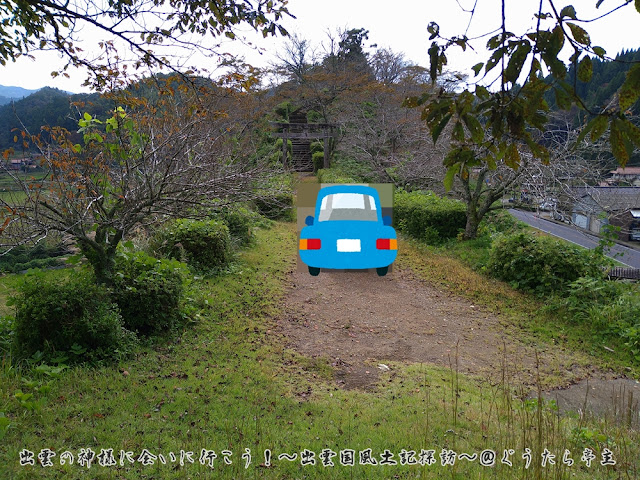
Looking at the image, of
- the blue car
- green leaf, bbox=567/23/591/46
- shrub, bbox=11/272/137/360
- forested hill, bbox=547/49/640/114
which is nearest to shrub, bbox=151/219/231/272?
the blue car

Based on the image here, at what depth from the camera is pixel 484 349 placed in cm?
527

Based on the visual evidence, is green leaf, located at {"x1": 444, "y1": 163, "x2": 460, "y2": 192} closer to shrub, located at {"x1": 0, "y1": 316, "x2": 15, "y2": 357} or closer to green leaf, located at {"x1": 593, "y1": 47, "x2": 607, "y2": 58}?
green leaf, located at {"x1": 593, "y1": 47, "x2": 607, "y2": 58}

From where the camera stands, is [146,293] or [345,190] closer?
[146,293]

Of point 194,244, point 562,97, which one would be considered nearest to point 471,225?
point 194,244

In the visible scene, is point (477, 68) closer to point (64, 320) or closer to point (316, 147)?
point (64, 320)

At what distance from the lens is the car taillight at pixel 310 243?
6480 millimetres

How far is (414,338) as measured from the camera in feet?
18.2

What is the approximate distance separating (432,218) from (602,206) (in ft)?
14.7

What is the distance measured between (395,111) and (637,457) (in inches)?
823

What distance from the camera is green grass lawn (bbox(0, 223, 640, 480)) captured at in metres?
2.53

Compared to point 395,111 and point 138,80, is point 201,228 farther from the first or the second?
point 395,111

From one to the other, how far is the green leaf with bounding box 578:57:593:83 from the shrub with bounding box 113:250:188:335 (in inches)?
184

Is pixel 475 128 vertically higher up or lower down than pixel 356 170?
lower down

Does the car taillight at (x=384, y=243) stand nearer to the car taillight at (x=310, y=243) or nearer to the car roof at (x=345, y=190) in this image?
the car taillight at (x=310, y=243)
